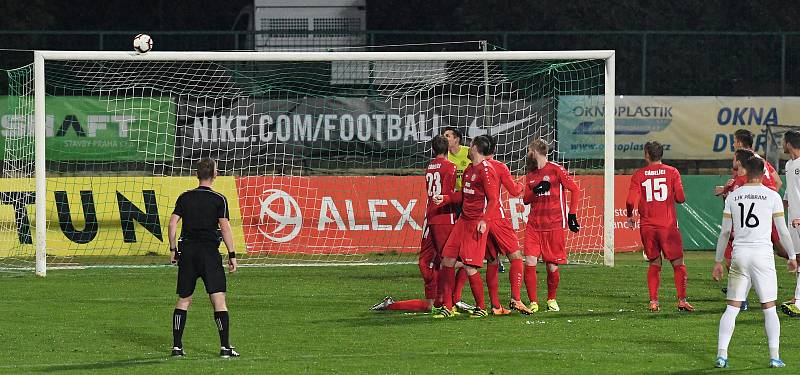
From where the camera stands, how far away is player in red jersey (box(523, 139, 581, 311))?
48.5ft

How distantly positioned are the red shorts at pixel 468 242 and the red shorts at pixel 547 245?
31.5 inches

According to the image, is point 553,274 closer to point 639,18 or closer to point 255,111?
point 255,111

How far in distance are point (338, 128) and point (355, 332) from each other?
11.4 meters

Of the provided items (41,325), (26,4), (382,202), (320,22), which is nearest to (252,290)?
(41,325)

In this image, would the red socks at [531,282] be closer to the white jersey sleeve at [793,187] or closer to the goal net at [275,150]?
the white jersey sleeve at [793,187]

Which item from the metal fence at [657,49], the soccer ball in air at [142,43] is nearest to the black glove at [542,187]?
the soccer ball in air at [142,43]

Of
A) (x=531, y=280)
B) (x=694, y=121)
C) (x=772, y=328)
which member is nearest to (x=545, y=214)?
(x=531, y=280)

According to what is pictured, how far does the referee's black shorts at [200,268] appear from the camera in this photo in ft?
38.8

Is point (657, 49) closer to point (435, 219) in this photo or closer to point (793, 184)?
point (793, 184)

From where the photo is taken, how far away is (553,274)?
48.6ft

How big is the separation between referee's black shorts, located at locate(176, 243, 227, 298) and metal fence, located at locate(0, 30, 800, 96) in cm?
1498

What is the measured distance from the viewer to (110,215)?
22.0 metres

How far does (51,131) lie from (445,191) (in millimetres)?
11696

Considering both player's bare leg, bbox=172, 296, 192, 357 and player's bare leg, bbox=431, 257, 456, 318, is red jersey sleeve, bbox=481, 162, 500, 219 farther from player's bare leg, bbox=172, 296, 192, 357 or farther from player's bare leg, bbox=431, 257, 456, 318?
player's bare leg, bbox=172, 296, 192, 357
